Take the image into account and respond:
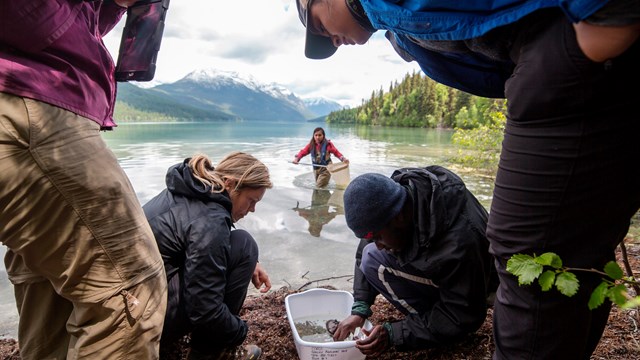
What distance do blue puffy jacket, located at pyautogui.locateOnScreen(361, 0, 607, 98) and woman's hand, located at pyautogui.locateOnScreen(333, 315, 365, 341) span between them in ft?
5.74

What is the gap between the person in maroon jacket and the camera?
4.05ft

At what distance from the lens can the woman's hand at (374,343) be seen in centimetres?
212

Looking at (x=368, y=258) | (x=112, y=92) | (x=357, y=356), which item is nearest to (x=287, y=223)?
(x=368, y=258)

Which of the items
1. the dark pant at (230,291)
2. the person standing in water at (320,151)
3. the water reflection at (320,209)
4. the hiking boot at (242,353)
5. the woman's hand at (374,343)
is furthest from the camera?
the person standing in water at (320,151)

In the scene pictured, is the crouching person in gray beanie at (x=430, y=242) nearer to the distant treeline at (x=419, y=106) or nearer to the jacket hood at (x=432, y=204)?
the jacket hood at (x=432, y=204)

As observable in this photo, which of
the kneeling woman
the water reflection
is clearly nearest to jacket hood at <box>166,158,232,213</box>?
the kneeling woman

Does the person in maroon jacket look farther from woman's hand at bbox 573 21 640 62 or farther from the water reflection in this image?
the water reflection

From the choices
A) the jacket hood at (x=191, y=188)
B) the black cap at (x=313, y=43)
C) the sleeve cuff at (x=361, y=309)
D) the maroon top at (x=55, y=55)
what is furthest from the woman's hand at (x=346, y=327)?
the maroon top at (x=55, y=55)

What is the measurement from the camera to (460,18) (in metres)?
0.97

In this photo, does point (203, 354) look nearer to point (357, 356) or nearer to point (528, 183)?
point (357, 356)

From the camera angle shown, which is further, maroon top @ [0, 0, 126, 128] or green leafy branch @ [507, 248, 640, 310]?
maroon top @ [0, 0, 126, 128]

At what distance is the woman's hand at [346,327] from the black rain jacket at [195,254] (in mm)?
611

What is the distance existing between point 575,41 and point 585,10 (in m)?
0.08

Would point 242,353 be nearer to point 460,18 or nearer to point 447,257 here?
point 447,257
